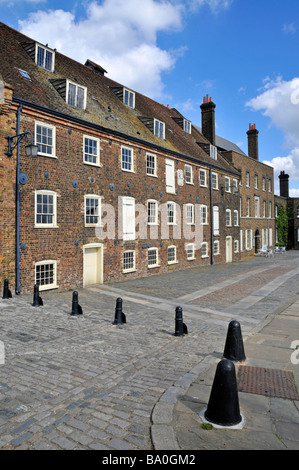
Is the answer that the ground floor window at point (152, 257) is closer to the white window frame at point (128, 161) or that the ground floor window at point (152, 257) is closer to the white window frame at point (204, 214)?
the white window frame at point (128, 161)

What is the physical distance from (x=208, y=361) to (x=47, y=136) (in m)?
12.4

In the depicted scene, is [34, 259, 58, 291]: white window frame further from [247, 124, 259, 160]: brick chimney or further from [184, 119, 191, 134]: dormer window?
[247, 124, 259, 160]: brick chimney

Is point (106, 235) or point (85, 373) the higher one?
point (106, 235)

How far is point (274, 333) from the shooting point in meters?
8.84

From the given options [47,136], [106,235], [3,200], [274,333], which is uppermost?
[47,136]

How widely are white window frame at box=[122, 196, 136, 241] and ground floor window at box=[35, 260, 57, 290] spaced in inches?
206

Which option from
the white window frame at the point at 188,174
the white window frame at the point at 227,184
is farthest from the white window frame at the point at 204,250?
the white window frame at the point at 227,184

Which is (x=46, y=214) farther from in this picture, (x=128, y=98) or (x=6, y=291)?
(x=128, y=98)

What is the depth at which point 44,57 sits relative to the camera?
17.7 metres

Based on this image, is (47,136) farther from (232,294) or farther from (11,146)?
(232,294)

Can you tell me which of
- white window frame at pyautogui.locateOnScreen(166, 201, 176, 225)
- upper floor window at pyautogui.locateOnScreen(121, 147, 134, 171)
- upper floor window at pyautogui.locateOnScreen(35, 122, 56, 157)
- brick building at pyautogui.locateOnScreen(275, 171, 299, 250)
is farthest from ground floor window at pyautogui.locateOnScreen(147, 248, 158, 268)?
brick building at pyautogui.locateOnScreen(275, 171, 299, 250)

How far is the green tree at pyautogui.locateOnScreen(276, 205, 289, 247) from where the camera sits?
156 feet

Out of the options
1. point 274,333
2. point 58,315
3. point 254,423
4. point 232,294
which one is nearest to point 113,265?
point 232,294

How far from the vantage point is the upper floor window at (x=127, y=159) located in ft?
63.3
